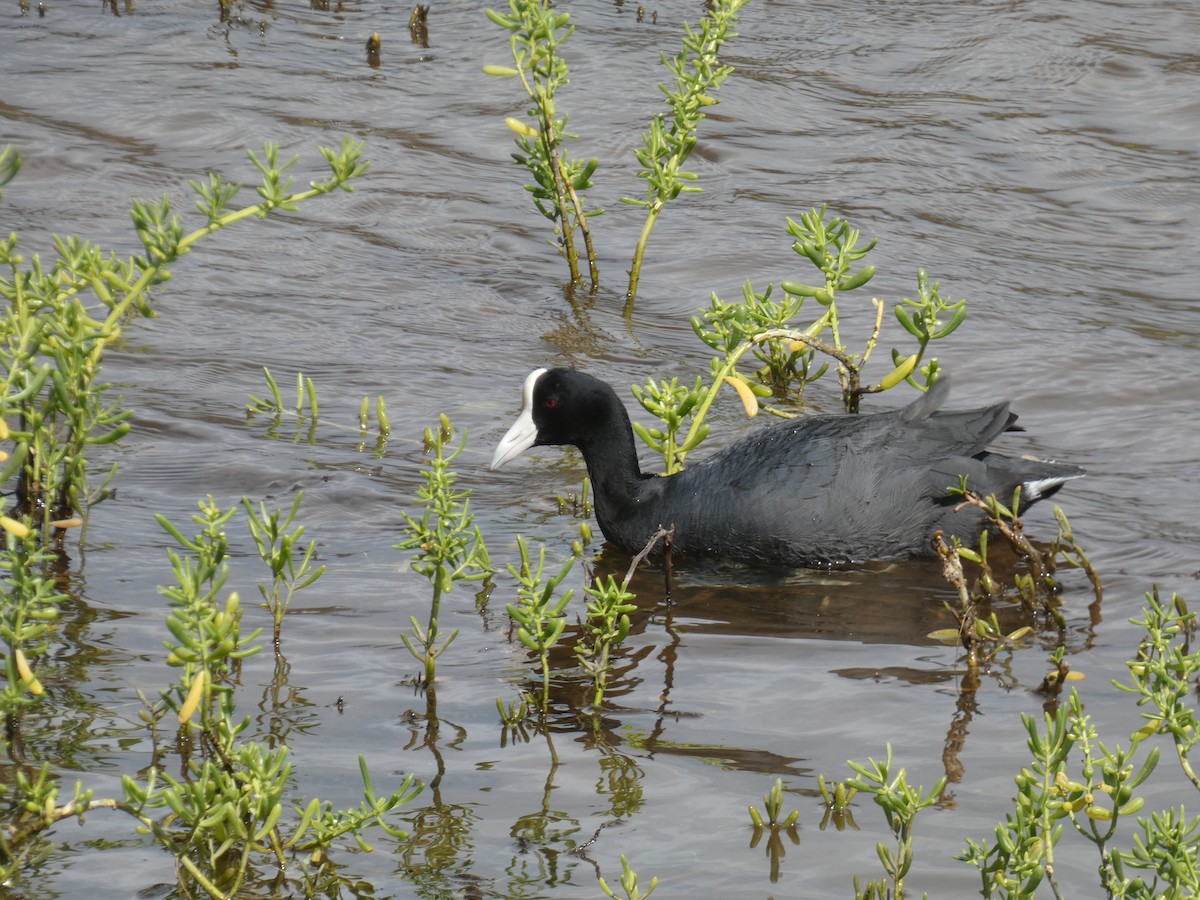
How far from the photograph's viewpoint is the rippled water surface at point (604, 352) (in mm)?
3582

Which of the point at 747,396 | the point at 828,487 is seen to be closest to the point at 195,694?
the point at 747,396

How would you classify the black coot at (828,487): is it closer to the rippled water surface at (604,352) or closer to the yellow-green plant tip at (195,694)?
the rippled water surface at (604,352)

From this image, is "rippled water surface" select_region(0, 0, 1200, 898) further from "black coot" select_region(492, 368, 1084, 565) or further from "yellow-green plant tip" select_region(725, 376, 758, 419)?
"yellow-green plant tip" select_region(725, 376, 758, 419)

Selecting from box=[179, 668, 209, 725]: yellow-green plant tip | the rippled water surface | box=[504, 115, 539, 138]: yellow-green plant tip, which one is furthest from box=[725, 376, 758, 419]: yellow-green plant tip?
box=[504, 115, 539, 138]: yellow-green plant tip

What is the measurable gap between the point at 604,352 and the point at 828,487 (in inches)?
76.7

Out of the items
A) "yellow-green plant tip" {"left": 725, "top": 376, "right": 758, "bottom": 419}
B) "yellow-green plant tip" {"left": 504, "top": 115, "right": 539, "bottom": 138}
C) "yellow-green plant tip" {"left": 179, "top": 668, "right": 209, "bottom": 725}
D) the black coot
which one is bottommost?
the black coot

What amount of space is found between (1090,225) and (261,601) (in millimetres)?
5540

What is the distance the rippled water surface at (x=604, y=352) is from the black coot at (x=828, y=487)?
0.46 feet

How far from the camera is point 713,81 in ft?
21.2

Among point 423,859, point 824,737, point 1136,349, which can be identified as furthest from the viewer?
point 1136,349

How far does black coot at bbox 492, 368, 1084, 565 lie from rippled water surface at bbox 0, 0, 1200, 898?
0.14 m

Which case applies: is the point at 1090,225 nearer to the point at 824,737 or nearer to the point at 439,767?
the point at 824,737

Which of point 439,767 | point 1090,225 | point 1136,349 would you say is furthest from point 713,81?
point 439,767

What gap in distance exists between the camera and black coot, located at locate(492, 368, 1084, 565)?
5301mm
